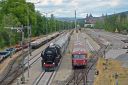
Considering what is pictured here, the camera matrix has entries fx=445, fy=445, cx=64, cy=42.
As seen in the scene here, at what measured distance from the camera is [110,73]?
182 ft

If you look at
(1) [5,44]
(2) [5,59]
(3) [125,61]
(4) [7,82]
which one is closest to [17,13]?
(1) [5,44]

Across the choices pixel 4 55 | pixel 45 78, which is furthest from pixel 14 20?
pixel 45 78

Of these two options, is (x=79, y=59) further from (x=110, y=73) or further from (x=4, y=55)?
(x=4, y=55)

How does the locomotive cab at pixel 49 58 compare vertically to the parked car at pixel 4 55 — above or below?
above

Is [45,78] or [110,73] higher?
[110,73]

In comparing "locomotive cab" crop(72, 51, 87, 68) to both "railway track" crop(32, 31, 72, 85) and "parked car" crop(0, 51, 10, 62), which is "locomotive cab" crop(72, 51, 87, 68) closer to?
"railway track" crop(32, 31, 72, 85)

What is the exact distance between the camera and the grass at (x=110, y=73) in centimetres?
4797

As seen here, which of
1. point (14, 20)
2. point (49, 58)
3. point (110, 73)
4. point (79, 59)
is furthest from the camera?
point (14, 20)

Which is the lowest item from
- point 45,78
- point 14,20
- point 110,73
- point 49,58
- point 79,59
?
point 45,78

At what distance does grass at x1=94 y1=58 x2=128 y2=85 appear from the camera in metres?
48.0

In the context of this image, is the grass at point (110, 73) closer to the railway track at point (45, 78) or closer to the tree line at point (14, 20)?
the railway track at point (45, 78)

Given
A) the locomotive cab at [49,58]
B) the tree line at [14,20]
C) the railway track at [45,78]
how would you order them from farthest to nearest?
1. the tree line at [14,20]
2. the locomotive cab at [49,58]
3. the railway track at [45,78]

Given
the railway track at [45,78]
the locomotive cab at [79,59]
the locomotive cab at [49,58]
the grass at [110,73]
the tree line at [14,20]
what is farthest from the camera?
the tree line at [14,20]

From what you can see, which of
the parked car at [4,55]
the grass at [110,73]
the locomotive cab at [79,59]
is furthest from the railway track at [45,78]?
the parked car at [4,55]
